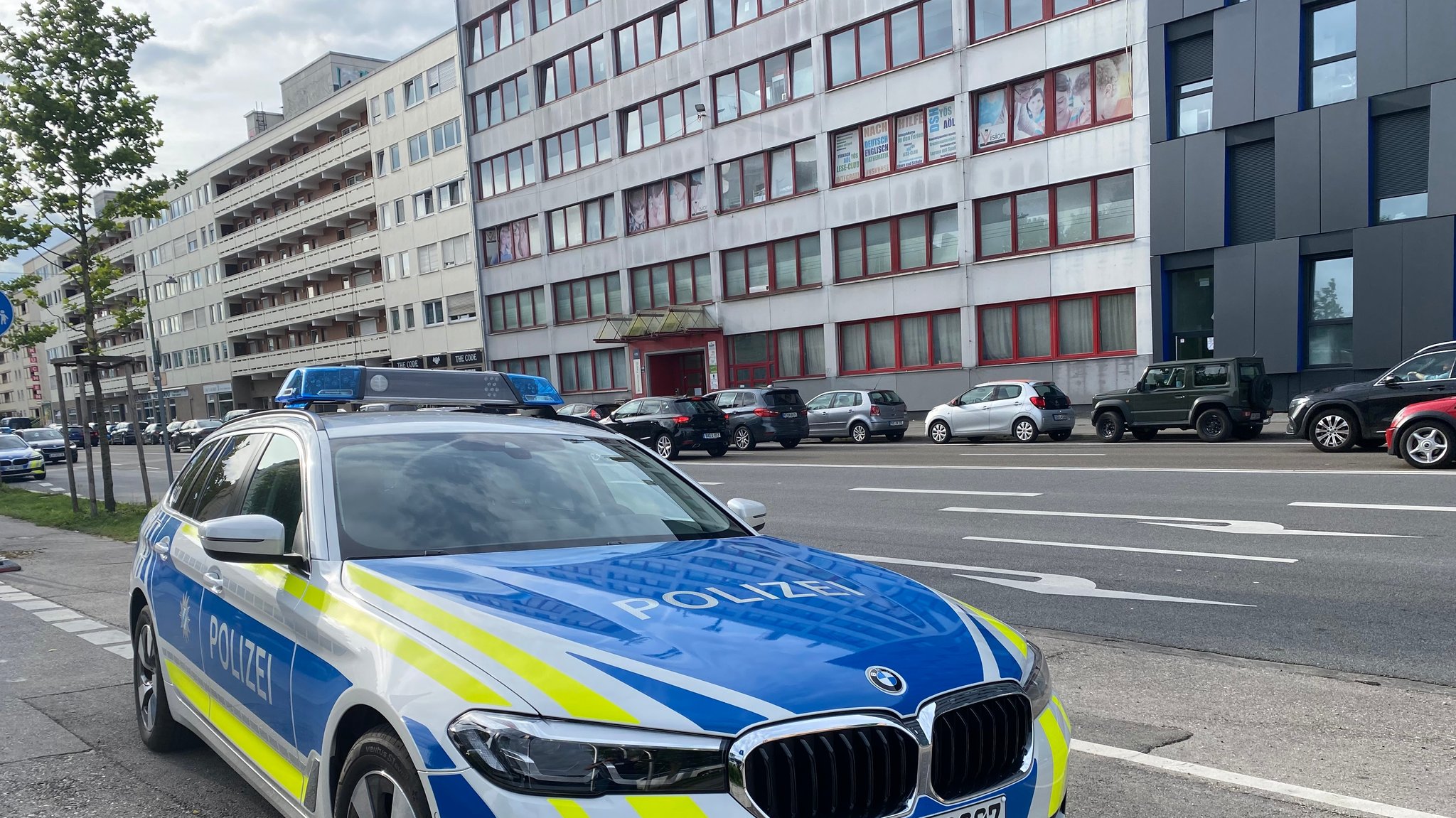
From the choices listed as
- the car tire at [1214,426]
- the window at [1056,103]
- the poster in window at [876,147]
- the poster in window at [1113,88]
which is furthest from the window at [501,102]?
the car tire at [1214,426]

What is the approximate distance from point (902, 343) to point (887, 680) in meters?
30.4

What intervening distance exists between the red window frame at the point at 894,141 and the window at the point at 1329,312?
10400mm

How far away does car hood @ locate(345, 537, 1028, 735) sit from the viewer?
2.24 metres

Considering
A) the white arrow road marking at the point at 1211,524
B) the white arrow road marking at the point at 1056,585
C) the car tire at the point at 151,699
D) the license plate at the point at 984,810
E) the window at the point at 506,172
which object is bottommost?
the white arrow road marking at the point at 1211,524

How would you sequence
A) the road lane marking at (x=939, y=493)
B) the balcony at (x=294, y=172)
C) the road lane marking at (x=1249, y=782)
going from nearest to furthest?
the road lane marking at (x=1249, y=782) → the road lane marking at (x=939, y=493) → the balcony at (x=294, y=172)

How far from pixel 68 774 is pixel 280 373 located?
70530mm

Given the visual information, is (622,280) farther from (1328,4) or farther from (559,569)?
(559,569)

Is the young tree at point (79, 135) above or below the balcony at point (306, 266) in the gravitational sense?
below

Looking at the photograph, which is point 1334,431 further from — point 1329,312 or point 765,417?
point 765,417

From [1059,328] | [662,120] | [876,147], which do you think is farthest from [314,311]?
[1059,328]

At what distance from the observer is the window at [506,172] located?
148 ft

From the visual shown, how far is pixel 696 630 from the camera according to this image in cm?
246

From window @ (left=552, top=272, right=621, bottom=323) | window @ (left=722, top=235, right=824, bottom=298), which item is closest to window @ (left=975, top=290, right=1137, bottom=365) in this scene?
window @ (left=722, top=235, right=824, bottom=298)

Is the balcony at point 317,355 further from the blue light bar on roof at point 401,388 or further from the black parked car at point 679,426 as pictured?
the blue light bar on roof at point 401,388
